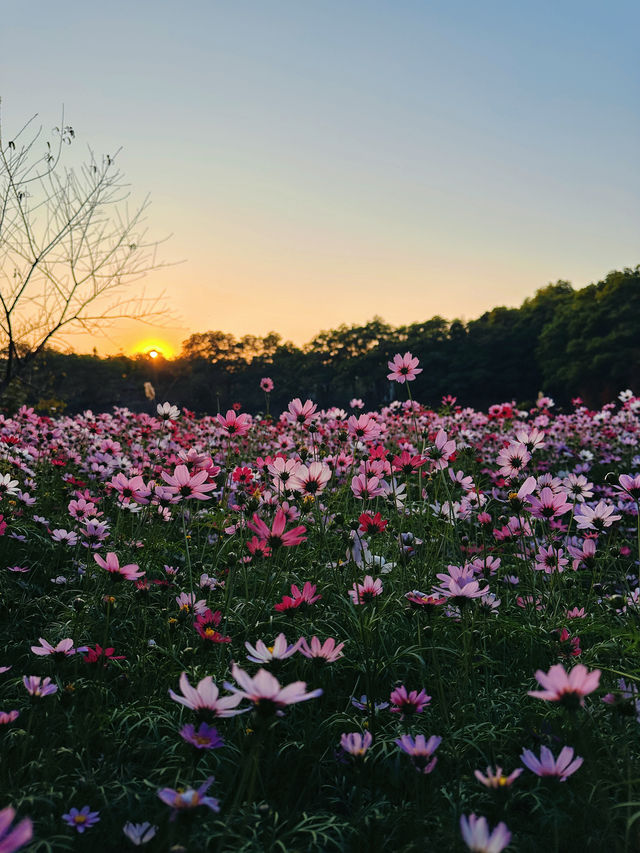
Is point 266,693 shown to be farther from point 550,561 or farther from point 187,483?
point 550,561

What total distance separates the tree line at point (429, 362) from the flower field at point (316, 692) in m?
21.2

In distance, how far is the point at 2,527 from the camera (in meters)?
2.38

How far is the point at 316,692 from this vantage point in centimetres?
90

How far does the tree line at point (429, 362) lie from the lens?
23516mm

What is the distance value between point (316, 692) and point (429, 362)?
1036 inches

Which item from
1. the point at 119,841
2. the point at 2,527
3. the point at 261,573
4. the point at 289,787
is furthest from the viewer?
the point at 261,573

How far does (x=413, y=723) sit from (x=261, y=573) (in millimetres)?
1288

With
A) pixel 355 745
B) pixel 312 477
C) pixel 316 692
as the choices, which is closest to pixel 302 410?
pixel 312 477

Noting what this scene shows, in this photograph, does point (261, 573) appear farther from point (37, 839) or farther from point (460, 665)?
point (37, 839)

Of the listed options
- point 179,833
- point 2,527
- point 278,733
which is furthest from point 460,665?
point 2,527

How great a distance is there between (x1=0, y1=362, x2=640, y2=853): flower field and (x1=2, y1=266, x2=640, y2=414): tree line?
21196mm

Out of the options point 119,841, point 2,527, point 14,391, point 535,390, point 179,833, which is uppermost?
point 535,390

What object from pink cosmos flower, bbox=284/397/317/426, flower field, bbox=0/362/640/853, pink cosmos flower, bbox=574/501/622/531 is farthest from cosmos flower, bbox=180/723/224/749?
pink cosmos flower, bbox=284/397/317/426

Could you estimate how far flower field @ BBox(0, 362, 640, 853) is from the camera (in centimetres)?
121
